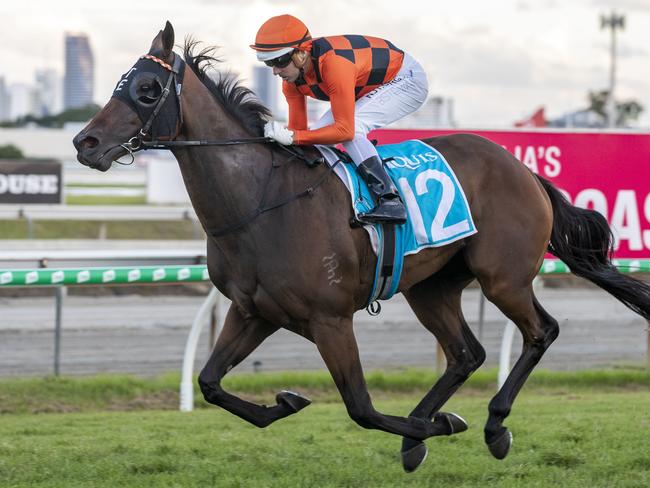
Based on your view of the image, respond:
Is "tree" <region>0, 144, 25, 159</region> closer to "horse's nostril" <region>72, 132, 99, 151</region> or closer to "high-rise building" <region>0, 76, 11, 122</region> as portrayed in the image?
"horse's nostril" <region>72, 132, 99, 151</region>

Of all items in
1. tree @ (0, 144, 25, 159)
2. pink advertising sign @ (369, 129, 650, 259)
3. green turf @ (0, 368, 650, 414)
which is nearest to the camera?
green turf @ (0, 368, 650, 414)

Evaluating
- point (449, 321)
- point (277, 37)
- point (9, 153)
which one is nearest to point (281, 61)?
point (277, 37)

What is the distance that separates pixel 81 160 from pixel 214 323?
381 cm

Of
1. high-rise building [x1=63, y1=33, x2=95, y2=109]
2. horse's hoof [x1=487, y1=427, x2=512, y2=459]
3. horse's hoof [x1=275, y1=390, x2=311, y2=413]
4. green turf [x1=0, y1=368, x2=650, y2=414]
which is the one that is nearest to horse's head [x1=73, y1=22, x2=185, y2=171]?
horse's hoof [x1=275, y1=390, x2=311, y2=413]

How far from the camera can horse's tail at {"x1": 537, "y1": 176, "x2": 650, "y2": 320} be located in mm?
5469

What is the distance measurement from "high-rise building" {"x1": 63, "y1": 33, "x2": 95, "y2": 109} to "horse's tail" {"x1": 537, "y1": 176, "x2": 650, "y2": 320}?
15798cm

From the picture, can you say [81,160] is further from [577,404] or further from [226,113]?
[577,404]

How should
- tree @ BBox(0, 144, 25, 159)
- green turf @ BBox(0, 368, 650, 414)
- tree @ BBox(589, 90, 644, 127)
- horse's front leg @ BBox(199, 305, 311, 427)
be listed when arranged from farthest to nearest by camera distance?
tree @ BBox(589, 90, 644, 127)
tree @ BBox(0, 144, 25, 159)
green turf @ BBox(0, 368, 650, 414)
horse's front leg @ BBox(199, 305, 311, 427)

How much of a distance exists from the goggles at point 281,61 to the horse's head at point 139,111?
369mm

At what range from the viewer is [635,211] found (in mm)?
7934

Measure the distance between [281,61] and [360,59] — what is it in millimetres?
408

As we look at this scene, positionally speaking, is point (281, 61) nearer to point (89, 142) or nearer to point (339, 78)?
point (339, 78)

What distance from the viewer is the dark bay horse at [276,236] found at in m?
4.32

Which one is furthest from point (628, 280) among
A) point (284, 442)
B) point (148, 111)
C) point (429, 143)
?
point (148, 111)
